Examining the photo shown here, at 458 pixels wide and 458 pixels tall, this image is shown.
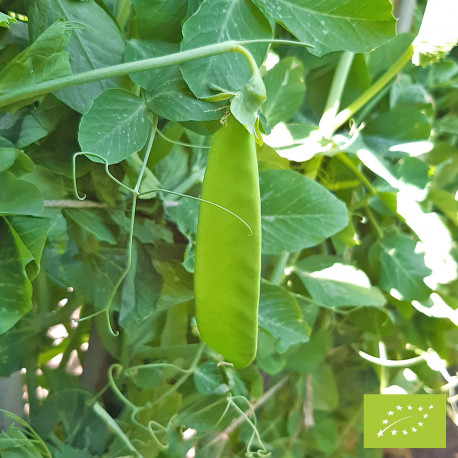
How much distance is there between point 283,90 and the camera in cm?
45

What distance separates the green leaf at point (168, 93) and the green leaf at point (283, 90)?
0.15 metres

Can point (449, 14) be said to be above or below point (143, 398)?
above

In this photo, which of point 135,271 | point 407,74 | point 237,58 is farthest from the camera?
point 407,74

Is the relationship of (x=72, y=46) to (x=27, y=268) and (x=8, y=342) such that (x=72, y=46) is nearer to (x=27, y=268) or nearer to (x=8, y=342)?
(x=27, y=268)

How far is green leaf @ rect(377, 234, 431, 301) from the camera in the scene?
0.52 metres

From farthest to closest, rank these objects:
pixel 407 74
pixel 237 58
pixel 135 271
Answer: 1. pixel 407 74
2. pixel 135 271
3. pixel 237 58

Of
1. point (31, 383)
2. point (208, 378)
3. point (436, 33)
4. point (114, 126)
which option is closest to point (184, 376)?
point (208, 378)

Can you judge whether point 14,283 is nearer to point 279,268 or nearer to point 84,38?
point 84,38

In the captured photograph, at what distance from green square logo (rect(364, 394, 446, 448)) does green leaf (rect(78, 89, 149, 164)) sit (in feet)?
1.25

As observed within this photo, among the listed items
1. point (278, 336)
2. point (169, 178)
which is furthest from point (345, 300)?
point (169, 178)

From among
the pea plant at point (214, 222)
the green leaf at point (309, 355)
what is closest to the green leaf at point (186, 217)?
the pea plant at point (214, 222)

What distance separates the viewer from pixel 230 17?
0.30m

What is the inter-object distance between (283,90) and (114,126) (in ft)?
0.67

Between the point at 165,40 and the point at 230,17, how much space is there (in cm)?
5
